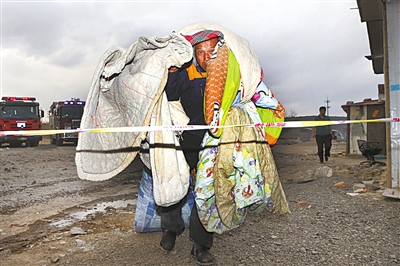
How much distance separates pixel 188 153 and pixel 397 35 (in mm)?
4006

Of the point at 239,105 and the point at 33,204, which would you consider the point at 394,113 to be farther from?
the point at 33,204

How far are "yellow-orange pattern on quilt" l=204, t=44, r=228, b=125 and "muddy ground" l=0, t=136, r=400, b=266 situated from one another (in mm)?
1299

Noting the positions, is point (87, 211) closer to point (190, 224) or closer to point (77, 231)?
point (77, 231)

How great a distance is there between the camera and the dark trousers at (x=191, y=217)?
2682 millimetres

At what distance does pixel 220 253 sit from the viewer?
10.2 ft

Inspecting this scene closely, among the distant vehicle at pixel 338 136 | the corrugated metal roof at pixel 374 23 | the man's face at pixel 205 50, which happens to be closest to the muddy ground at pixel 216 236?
the man's face at pixel 205 50

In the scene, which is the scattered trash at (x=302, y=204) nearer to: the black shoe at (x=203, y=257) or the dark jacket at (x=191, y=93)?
the black shoe at (x=203, y=257)

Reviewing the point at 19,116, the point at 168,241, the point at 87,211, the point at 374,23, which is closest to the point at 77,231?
the point at 87,211

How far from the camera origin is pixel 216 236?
3523 millimetres

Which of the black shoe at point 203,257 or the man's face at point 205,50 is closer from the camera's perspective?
the man's face at point 205,50

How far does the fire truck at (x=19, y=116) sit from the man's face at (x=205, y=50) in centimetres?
1536

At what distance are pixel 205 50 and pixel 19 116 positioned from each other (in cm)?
1632

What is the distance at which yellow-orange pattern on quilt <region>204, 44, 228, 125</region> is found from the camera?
8.04 ft

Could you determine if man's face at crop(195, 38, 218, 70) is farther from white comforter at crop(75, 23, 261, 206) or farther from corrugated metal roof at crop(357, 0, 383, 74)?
corrugated metal roof at crop(357, 0, 383, 74)
